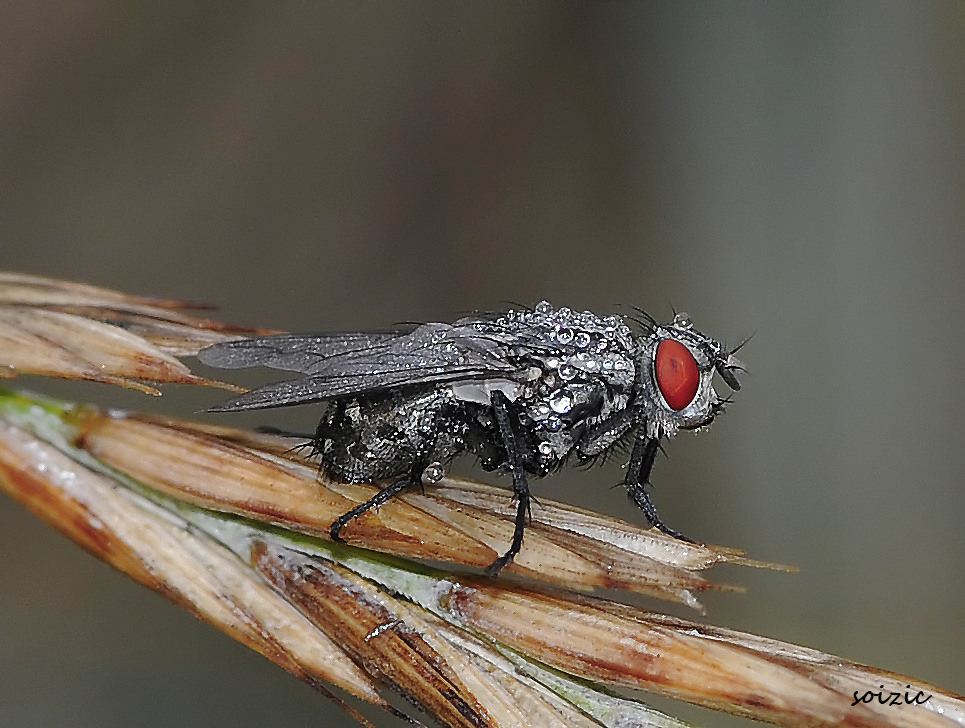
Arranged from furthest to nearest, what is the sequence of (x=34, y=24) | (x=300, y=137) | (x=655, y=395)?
(x=300, y=137), (x=34, y=24), (x=655, y=395)

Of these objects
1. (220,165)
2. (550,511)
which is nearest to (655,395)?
(550,511)

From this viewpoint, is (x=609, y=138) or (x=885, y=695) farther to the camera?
(x=609, y=138)

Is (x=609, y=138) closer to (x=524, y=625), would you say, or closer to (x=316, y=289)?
(x=316, y=289)

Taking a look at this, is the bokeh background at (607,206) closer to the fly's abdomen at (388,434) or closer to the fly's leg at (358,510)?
the fly's abdomen at (388,434)

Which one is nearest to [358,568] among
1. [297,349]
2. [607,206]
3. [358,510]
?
[358,510]

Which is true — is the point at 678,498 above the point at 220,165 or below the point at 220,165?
below

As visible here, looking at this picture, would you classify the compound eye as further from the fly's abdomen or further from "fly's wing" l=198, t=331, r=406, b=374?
"fly's wing" l=198, t=331, r=406, b=374

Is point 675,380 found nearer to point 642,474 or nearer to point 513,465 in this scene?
point 642,474
